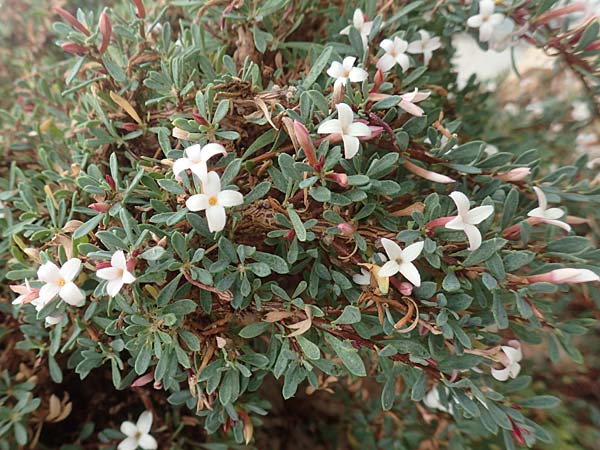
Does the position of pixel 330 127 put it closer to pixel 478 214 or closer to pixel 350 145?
pixel 350 145

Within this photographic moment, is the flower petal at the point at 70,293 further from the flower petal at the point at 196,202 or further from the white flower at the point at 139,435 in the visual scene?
the white flower at the point at 139,435

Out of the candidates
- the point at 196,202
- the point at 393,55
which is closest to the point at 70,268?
the point at 196,202

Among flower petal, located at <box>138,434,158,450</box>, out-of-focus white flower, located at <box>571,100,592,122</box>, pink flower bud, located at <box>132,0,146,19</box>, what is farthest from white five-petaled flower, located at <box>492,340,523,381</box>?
out-of-focus white flower, located at <box>571,100,592,122</box>

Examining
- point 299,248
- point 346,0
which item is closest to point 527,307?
point 299,248

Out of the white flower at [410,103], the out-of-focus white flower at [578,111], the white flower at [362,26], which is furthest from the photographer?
the out-of-focus white flower at [578,111]

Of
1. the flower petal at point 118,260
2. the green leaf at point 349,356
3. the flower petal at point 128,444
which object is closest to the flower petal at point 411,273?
the green leaf at point 349,356

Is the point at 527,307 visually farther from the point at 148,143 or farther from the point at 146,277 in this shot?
the point at 148,143

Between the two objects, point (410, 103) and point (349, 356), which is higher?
point (410, 103)
